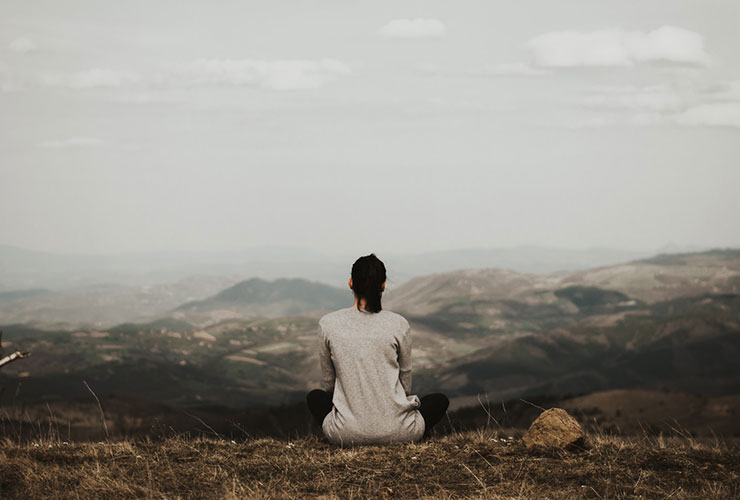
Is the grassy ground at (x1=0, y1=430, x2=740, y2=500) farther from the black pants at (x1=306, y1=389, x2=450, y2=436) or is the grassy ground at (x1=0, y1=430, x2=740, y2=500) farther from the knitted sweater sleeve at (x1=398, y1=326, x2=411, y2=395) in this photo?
the knitted sweater sleeve at (x1=398, y1=326, x2=411, y2=395)

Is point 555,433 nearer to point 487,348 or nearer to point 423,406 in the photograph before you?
point 423,406

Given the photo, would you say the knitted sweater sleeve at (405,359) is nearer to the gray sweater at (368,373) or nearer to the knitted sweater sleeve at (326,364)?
the gray sweater at (368,373)

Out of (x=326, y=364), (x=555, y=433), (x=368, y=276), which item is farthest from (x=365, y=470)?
(x=555, y=433)

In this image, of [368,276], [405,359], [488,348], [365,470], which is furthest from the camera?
[488,348]

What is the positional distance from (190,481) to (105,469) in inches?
42.8

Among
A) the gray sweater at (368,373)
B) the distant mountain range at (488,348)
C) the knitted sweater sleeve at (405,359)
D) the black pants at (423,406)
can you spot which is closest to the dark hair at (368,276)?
the gray sweater at (368,373)

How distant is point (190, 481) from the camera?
25.4 ft

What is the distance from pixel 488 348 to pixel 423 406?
124529mm

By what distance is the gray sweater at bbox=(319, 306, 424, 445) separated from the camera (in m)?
8.02

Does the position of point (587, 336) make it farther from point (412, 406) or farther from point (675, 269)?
point (412, 406)

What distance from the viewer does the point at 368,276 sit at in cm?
805

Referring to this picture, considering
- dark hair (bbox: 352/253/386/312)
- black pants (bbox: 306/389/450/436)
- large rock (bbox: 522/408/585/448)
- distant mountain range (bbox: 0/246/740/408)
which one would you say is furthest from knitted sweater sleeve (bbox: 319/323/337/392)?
distant mountain range (bbox: 0/246/740/408)

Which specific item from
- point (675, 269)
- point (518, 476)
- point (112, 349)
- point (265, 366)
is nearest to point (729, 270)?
point (675, 269)

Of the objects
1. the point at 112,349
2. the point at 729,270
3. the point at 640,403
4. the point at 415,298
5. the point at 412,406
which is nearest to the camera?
the point at 412,406
